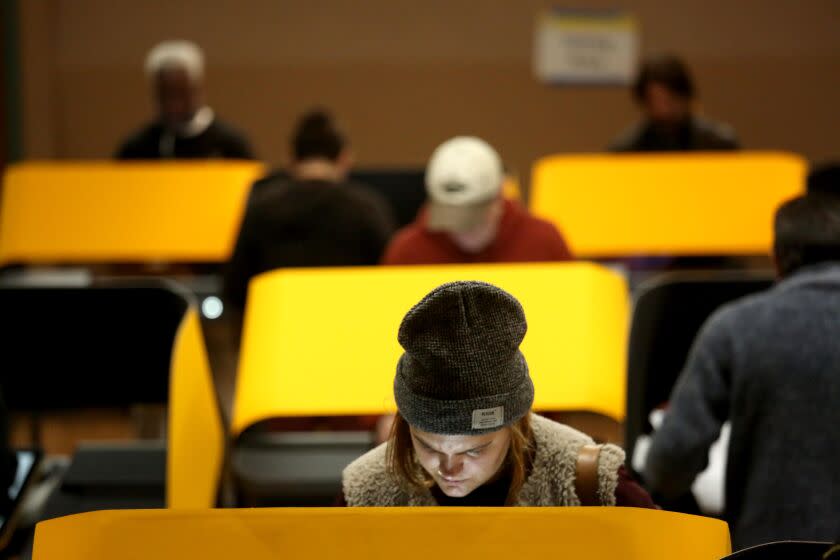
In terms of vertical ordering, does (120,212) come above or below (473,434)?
below

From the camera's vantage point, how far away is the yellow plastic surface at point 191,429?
2260mm

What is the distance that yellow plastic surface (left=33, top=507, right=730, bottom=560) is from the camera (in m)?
1.29

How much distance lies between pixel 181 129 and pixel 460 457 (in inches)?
148

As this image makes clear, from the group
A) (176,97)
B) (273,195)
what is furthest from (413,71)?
(273,195)

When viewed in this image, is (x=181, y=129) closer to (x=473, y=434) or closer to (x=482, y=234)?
(x=482, y=234)

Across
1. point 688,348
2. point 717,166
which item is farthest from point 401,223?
point 688,348

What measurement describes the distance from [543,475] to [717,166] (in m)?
2.96

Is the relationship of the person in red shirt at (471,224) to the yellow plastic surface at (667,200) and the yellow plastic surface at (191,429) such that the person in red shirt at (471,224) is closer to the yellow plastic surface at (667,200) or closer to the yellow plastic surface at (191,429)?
the yellow plastic surface at (191,429)

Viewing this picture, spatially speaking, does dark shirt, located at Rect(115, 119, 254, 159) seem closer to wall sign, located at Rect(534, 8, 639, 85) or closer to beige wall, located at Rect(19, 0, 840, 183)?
beige wall, located at Rect(19, 0, 840, 183)

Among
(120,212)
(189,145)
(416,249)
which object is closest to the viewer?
(416,249)

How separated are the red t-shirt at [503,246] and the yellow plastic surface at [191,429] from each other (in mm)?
766

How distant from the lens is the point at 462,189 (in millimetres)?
3074

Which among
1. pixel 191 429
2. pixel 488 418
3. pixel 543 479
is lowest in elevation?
pixel 191 429

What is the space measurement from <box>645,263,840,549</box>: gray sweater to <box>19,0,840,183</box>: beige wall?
5.12 meters
